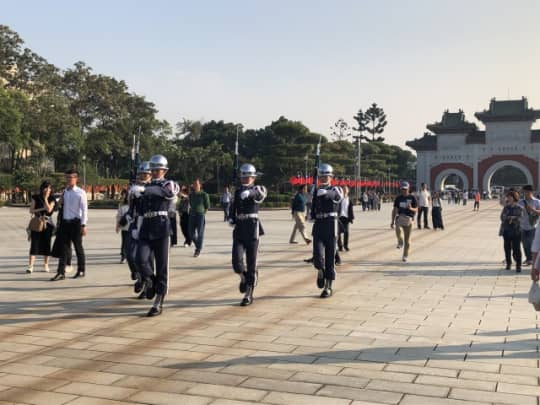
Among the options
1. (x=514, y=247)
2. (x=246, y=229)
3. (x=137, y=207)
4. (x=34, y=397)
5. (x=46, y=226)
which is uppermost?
(x=137, y=207)

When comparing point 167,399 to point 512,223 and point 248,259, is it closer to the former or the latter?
point 248,259

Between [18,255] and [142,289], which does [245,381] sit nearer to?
[142,289]

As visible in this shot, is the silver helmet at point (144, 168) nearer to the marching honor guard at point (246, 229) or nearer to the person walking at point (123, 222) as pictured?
the person walking at point (123, 222)

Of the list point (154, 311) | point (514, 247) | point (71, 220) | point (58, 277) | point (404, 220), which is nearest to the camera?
point (154, 311)

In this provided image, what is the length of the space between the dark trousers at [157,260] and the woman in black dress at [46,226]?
3.56 metres

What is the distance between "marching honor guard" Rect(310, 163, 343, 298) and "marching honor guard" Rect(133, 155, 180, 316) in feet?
6.94

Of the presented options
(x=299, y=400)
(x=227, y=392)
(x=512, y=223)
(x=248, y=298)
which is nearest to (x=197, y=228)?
(x=248, y=298)

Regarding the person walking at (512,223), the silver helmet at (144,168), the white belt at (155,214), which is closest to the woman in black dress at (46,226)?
the silver helmet at (144,168)

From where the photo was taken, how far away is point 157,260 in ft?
23.5

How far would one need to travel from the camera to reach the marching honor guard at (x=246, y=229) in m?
7.66

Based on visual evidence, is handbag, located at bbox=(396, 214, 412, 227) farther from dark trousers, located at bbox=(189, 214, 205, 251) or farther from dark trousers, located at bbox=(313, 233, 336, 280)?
dark trousers, located at bbox=(313, 233, 336, 280)

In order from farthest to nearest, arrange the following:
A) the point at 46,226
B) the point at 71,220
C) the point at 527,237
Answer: the point at 527,237 < the point at 46,226 < the point at 71,220

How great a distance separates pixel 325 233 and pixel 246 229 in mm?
1188

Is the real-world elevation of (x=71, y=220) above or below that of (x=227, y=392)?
above
